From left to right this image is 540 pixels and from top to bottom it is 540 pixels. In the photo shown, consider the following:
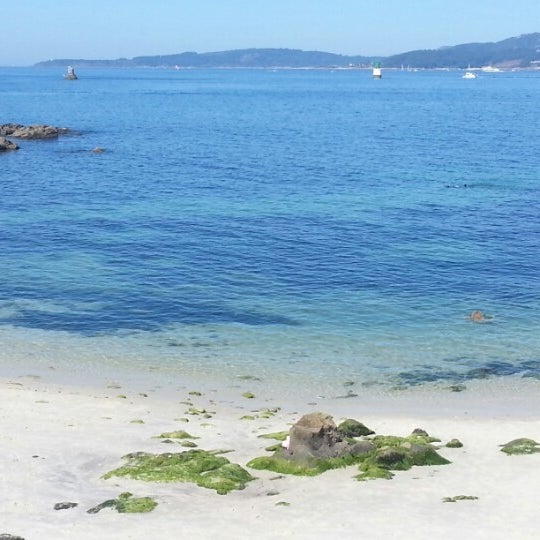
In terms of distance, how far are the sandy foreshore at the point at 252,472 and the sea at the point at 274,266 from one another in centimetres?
262

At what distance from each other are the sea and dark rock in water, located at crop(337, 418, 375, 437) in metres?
6.72

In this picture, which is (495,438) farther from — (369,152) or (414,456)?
(369,152)

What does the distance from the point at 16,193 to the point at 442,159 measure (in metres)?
53.2

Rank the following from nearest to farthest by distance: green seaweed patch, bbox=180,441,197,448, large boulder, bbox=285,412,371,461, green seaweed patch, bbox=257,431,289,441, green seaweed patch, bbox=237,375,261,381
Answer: large boulder, bbox=285,412,371,461, green seaweed patch, bbox=180,441,197,448, green seaweed patch, bbox=257,431,289,441, green seaweed patch, bbox=237,375,261,381

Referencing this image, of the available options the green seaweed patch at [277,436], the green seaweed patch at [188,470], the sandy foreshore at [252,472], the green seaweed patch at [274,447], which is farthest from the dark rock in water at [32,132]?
the green seaweed patch at [188,470]

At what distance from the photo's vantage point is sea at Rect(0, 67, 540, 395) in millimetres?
40594

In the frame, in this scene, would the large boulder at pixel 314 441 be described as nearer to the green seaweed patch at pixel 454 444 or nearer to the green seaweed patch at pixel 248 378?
the green seaweed patch at pixel 454 444

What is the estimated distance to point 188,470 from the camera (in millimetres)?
26766

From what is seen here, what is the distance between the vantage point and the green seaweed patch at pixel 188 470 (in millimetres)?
26062

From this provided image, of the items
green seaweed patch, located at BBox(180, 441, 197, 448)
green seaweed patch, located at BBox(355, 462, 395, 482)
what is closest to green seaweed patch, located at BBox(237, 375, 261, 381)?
green seaweed patch, located at BBox(180, 441, 197, 448)

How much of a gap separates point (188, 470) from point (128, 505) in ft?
9.64

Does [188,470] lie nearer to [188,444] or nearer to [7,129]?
[188,444]

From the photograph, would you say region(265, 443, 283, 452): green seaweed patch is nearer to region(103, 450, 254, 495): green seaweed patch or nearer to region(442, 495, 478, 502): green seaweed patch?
region(103, 450, 254, 495): green seaweed patch

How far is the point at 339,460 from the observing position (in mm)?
27641
